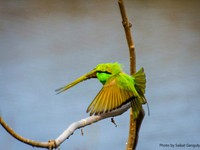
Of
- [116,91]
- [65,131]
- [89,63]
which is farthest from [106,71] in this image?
[89,63]

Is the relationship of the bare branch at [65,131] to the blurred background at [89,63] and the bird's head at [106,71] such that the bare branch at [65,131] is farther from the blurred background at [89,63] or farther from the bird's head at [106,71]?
the blurred background at [89,63]

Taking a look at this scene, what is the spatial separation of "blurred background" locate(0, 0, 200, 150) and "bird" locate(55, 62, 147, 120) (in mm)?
413

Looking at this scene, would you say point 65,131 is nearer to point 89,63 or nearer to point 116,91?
point 116,91

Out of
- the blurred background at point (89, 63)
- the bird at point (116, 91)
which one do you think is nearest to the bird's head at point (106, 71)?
the bird at point (116, 91)

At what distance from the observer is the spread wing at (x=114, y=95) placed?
24.6 inches

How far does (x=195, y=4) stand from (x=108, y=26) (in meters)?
0.36

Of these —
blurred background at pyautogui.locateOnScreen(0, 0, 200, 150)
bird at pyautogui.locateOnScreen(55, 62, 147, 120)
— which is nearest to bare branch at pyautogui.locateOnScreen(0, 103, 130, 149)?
bird at pyautogui.locateOnScreen(55, 62, 147, 120)

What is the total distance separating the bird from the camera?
24.7 inches

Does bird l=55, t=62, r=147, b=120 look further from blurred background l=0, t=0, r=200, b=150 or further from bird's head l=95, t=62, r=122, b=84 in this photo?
blurred background l=0, t=0, r=200, b=150

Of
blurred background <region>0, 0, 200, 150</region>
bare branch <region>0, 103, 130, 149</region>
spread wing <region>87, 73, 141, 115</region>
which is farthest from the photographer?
blurred background <region>0, 0, 200, 150</region>

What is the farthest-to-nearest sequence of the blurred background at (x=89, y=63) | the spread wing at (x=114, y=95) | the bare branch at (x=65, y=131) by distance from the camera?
the blurred background at (x=89, y=63)
the spread wing at (x=114, y=95)
the bare branch at (x=65, y=131)

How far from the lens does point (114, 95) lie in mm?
640

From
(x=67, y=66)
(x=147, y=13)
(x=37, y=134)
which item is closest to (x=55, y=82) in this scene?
(x=67, y=66)

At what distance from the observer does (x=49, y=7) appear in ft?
3.84
